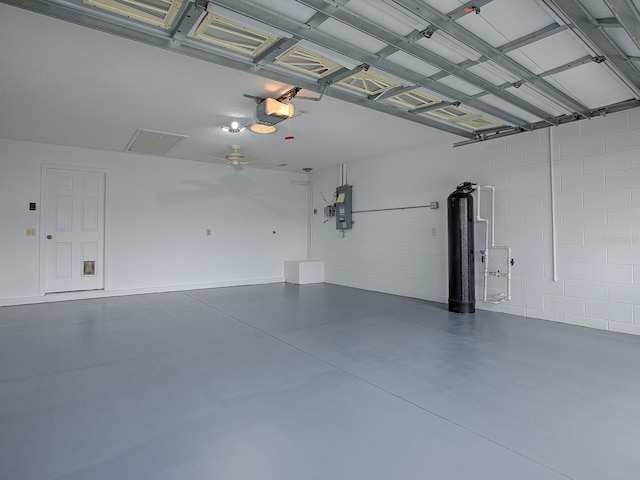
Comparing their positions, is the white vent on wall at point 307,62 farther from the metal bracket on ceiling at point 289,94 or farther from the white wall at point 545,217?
the white wall at point 545,217

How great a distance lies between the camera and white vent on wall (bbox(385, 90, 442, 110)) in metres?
3.60

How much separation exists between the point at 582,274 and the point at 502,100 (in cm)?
228

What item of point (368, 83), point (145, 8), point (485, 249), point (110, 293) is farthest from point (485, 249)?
point (110, 293)

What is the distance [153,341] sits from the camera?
143 inches

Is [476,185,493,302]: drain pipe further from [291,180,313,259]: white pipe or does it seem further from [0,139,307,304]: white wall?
[0,139,307,304]: white wall

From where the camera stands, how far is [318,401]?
91.4 inches

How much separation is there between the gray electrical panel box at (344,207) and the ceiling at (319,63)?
2.45 meters

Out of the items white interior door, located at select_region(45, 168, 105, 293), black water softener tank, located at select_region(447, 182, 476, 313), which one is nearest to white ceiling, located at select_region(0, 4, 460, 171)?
white interior door, located at select_region(45, 168, 105, 293)

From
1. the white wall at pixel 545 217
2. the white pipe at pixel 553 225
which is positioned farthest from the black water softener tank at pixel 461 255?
the white pipe at pixel 553 225

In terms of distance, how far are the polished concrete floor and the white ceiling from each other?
102 inches

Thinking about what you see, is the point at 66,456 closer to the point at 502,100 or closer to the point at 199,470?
the point at 199,470

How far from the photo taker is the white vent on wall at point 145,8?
7.18ft

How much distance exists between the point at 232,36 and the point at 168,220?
4963 millimetres

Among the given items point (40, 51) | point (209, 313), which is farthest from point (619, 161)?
point (40, 51)
